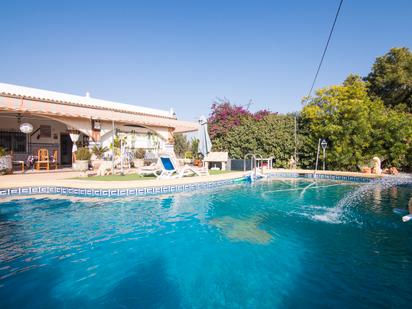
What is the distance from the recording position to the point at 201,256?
4.46 m

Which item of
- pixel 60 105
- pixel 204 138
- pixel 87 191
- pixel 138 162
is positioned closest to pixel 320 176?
pixel 204 138

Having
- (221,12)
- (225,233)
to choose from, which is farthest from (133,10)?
(225,233)

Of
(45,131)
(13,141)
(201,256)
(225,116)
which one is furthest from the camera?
(225,116)

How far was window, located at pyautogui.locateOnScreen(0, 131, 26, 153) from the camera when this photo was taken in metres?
15.6

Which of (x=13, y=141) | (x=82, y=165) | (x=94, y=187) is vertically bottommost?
(x=94, y=187)

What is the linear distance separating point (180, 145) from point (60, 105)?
13.0 meters

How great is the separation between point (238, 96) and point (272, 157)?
7.00 meters

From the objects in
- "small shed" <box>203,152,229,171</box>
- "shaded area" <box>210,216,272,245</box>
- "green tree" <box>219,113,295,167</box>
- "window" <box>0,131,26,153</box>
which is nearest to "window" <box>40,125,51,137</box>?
"window" <box>0,131,26,153</box>

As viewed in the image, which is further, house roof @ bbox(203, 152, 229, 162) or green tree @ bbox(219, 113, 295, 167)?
green tree @ bbox(219, 113, 295, 167)

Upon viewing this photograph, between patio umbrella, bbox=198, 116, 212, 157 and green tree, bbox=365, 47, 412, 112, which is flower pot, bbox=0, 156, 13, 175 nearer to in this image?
patio umbrella, bbox=198, 116, 212, 157

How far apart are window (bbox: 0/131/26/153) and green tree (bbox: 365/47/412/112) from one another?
94.1 ft

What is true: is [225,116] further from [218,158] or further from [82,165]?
[82,165]

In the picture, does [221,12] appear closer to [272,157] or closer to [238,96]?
[238,96]

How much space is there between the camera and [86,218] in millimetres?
6336
